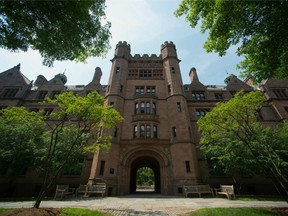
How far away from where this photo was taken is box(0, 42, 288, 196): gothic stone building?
63.2 feet

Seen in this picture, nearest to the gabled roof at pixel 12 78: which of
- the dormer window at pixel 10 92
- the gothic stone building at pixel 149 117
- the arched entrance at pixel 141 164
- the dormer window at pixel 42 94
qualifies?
the gothic stone building at pixel 149 117

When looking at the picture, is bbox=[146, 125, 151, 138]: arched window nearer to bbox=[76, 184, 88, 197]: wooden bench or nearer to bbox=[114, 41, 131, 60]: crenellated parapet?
bbox=[76, 184, 88, 197]: wooden bench

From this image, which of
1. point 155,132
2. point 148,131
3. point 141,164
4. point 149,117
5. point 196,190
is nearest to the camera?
point 196,190

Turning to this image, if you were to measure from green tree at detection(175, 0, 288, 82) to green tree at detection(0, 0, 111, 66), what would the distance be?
215 inches

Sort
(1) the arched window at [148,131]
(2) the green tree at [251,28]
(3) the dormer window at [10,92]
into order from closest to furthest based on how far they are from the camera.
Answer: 1. (2) the green tree at [251,28]
2. (1) the arched window at [148,131]
3. (3) the dormer window at [10,92]

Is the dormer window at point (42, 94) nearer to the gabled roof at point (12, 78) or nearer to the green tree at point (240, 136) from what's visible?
the gabled roof at point (12, 78)

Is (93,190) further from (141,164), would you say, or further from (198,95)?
(198,95)

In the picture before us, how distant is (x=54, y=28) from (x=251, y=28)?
36.7 ft

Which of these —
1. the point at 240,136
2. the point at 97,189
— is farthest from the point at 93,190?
the point at 240,136

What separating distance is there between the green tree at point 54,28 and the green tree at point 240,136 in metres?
10.6

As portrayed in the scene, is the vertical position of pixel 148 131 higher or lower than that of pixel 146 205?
higher

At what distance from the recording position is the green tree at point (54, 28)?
780 centimetres

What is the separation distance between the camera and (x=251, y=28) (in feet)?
27.7

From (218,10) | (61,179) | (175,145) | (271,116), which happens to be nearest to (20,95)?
(61,179)
